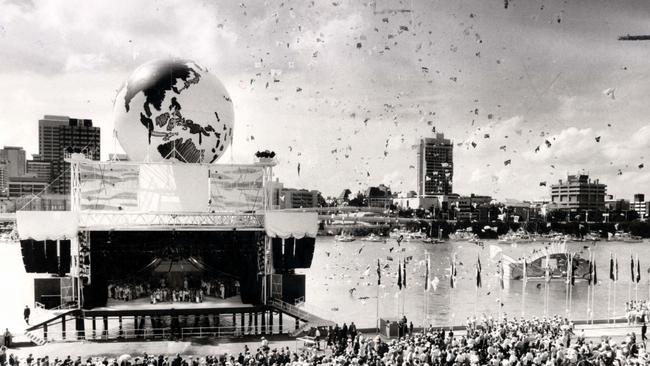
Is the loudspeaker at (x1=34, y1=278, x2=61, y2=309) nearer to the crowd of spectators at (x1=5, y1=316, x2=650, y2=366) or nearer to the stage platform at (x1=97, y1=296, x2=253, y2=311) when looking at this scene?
the stage platform at (x1=97, y1=296, x2=253, y2=311)

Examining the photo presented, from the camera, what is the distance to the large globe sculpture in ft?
123

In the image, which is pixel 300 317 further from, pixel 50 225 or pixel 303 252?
pixel 50 225

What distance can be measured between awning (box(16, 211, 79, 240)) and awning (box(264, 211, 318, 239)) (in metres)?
10.1

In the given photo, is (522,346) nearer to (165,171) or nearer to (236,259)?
(236,259)

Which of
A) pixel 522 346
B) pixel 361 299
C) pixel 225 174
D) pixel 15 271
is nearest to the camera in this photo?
pixel 522 346

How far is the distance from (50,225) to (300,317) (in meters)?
13.9

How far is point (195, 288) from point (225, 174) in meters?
7.40

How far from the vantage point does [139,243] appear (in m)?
35.7

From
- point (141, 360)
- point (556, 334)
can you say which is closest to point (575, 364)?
point (556, 334)

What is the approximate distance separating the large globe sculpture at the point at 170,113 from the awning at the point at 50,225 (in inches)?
236

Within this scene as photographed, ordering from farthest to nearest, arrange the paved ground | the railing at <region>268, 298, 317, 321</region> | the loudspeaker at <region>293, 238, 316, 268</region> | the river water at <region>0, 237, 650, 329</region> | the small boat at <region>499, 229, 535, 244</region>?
the small boat at <region>499, 229, 535, 244</region> → the river water at <region>0, 237, 650, 329</region> → the loudspeaker at <region>293, 238, 316, 268</region> → the railing at <region>268, 298, 317, 321</region> → the paved ground

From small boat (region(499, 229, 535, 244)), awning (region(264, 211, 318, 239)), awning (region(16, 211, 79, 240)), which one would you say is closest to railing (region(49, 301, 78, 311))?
awning (region(16, 211, 79, 240))

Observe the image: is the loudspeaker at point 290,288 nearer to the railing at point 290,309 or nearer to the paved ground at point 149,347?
the railing at point 290,309

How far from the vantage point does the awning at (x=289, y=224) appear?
3591cm
